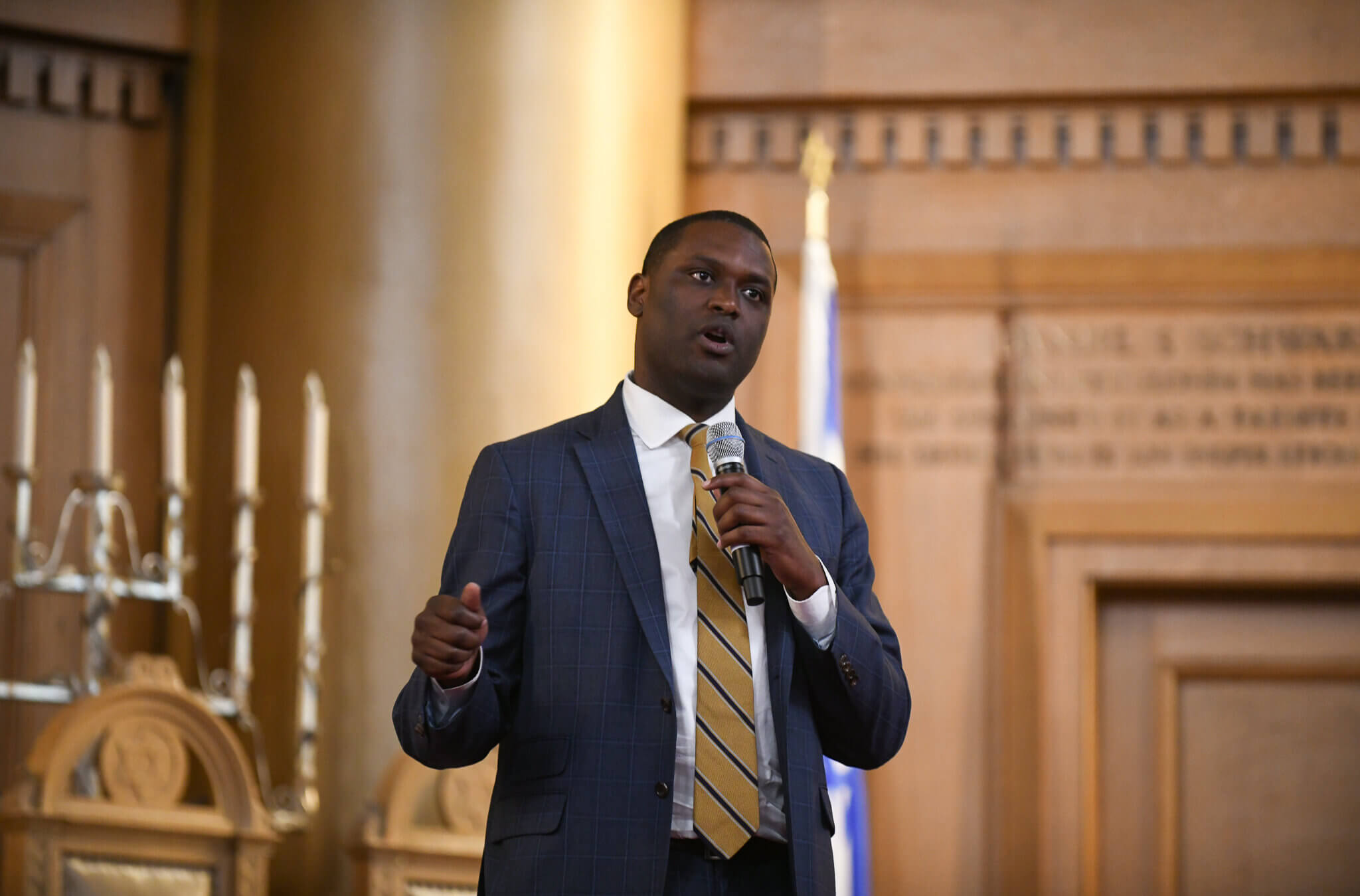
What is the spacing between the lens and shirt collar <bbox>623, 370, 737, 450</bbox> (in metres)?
2.05

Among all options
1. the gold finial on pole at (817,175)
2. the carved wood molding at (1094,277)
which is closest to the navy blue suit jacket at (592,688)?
the gold finial on pole at (817,175)

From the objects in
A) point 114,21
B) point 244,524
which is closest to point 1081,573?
point 244,524

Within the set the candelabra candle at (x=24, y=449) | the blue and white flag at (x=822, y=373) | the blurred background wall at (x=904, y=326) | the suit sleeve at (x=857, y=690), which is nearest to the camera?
the suit sleeve at (x=857, y=690)

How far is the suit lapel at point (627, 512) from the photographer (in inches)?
73.9

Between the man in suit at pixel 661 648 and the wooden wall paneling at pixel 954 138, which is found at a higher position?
the wooden wall paneling at pixel 954 138

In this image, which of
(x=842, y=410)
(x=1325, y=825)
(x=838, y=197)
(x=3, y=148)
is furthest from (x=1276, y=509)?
(x=3, y=148)

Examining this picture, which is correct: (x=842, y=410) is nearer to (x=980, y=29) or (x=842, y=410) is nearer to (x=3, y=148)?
(x=980, y=29)

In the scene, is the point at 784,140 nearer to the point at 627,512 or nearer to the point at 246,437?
the point at 246,437

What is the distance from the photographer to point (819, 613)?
187 centimetres

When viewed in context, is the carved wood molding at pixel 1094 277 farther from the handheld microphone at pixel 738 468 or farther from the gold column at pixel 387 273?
the handheld microphone at pixel 738 468

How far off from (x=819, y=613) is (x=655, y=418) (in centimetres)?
36

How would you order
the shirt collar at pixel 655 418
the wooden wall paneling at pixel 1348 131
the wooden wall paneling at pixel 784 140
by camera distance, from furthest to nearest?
the wooden wall paneling at pixel 784 140 < the wooden wall paneling at pixel 1348 131 < the shirt collar at pixel 655 418

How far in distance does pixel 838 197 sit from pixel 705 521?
3.06m

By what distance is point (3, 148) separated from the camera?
15.2 ft
